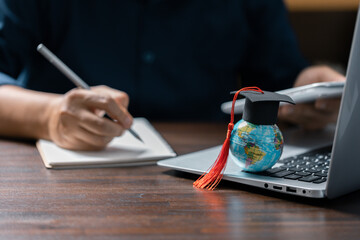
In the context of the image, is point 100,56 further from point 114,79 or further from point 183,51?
point 183,51

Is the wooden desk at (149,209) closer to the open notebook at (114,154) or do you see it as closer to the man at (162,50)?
the open notebook at (114,154)

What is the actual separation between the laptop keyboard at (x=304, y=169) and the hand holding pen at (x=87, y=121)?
0.31 m

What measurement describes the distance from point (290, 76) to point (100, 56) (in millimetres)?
577

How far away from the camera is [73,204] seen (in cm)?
62

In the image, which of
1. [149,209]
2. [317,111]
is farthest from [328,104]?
[149,209]

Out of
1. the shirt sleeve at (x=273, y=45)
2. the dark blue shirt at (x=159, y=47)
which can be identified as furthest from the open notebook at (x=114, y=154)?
the shirt sleeve at (x=273, y=45)

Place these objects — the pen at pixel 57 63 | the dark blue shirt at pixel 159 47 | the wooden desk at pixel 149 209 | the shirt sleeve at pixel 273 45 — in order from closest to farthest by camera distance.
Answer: the wooden desk at pixel 149 209
the pen at pixel 57 63
the dark blue shirt at pixel 159 47
the shirt sleeve at pixel 273 45

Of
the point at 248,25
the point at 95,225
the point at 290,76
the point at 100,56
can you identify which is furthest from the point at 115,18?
the point at 95,225

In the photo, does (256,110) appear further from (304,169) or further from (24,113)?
(24,113)

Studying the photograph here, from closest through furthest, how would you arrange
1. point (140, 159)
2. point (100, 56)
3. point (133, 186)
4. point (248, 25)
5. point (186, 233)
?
point (186, 233) → point (133, 186) → point (140, 159) → point (100, 56) → point (248, 25)

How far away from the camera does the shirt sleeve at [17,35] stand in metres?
1.22

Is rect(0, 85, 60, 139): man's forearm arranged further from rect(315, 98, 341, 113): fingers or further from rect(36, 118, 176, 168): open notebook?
rect(315, 98, 341, 113): fingers

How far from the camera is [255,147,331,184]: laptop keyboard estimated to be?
0.65m

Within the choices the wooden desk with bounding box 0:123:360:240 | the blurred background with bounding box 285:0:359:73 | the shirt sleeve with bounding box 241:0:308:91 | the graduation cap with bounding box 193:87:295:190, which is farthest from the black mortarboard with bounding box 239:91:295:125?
the blurred background with bounding box 285:0:359:73
